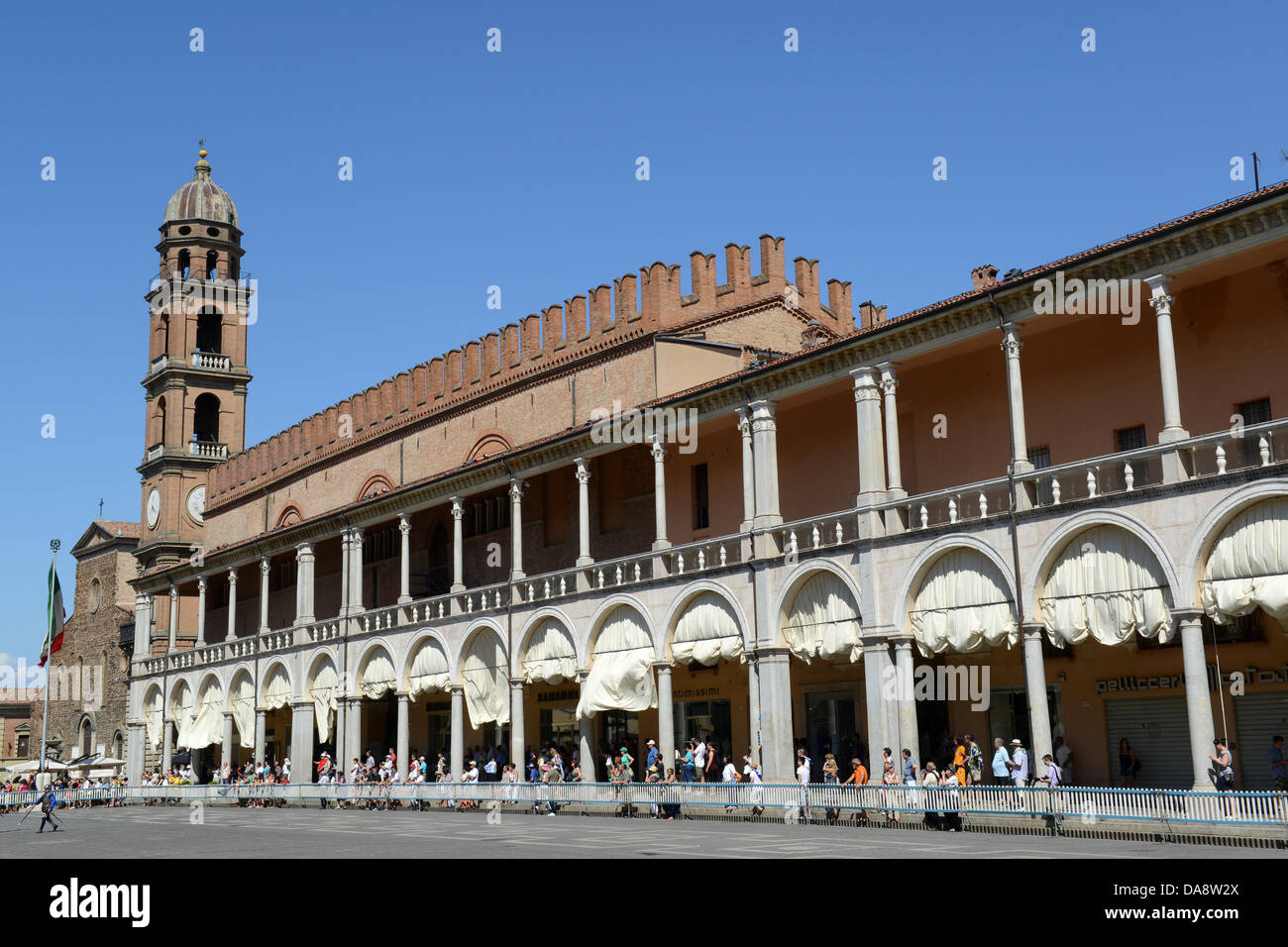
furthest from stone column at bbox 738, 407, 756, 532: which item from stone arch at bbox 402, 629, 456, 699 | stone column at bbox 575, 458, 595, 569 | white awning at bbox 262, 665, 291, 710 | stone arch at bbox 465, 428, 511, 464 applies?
white awning at bbox 262, 665, 291, 710

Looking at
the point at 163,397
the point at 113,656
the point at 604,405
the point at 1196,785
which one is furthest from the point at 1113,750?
the point at 113,656

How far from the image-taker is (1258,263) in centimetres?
2019

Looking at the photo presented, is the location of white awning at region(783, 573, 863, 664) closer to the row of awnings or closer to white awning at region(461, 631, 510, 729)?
the row of awnings

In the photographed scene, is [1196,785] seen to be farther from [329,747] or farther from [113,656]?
[113,656]

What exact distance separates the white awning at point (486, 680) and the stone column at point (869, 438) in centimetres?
1293

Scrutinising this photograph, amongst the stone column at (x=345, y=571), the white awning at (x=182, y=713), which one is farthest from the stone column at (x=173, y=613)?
the stone column at (x=345, y=571)

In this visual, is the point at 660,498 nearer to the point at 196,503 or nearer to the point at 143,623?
the point at 143,623

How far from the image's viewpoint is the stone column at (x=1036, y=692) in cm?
2102

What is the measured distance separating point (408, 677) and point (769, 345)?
45.6ft

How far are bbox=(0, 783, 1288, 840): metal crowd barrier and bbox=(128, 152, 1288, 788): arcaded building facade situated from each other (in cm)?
137

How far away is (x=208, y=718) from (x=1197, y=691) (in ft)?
125

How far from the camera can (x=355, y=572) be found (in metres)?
40.7

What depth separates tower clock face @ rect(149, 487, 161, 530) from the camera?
202 ft

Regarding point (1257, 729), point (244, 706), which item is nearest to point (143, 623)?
→ point (244, 706)
